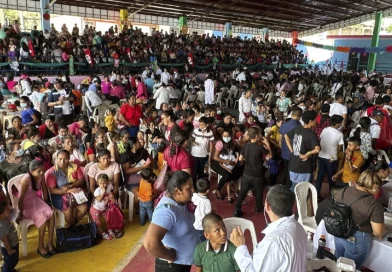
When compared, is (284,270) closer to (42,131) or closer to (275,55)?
(42,131)

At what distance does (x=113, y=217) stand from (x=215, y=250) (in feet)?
6.93

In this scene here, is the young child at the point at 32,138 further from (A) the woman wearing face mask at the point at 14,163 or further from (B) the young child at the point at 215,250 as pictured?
(B) the young child at the point at 215,250

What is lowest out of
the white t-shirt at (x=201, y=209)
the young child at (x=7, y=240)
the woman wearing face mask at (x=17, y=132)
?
the young child at (x=7, y=240)

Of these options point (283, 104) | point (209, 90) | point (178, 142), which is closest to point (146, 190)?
point (178, 142)

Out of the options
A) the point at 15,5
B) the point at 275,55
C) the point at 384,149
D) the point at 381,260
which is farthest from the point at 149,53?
the point at 381,260

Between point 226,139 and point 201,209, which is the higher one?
point 226,139

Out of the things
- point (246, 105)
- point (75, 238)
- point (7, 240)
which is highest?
point (246, 105)

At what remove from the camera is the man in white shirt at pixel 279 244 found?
1.77 meters

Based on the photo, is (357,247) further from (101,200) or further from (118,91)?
(118,91)

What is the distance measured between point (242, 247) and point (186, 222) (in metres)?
0.37

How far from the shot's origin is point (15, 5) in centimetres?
1791

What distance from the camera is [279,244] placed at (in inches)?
69.6

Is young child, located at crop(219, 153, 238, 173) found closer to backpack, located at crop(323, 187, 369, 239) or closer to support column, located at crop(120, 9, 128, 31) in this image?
backpack, located at crop(323, 187, 369, 239)

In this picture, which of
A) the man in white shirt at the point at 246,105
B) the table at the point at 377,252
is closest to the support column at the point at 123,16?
the man in white shirt at the point at 246,105
